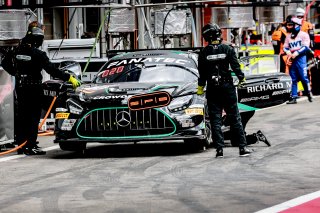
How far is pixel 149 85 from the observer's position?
1445 cm

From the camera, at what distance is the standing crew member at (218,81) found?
1366cm

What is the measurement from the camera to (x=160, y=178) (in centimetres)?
1162

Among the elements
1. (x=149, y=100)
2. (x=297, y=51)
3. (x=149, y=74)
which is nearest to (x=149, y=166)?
(x=149, y=100)

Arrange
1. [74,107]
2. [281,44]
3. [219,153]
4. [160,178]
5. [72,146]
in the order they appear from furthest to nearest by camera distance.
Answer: [281,44], [72,146], [74,107], [219,153], [160,178]

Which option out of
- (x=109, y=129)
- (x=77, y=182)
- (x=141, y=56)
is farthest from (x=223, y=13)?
(x=77, y=182)

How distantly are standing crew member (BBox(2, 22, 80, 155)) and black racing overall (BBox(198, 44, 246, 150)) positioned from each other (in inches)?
88.3

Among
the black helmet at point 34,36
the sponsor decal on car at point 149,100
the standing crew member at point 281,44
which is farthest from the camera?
the standing crew member at point 281,44

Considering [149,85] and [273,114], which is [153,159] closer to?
[149,85]

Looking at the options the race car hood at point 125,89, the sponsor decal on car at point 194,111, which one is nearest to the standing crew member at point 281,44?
the race car hood at point 125,89

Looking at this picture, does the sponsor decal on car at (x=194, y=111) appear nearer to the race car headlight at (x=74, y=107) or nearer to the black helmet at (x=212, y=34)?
the black helmet at (x=212, y=34)

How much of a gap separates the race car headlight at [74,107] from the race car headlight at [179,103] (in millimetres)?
1157

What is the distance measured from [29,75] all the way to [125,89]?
1620 mm

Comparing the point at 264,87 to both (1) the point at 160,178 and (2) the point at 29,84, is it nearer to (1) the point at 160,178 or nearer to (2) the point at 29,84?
(2) the point at 29,84

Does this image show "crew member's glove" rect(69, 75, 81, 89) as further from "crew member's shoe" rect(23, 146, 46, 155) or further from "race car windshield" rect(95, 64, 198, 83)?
Result: "crew member's shoe" rect(23, 146, 46, 155)
